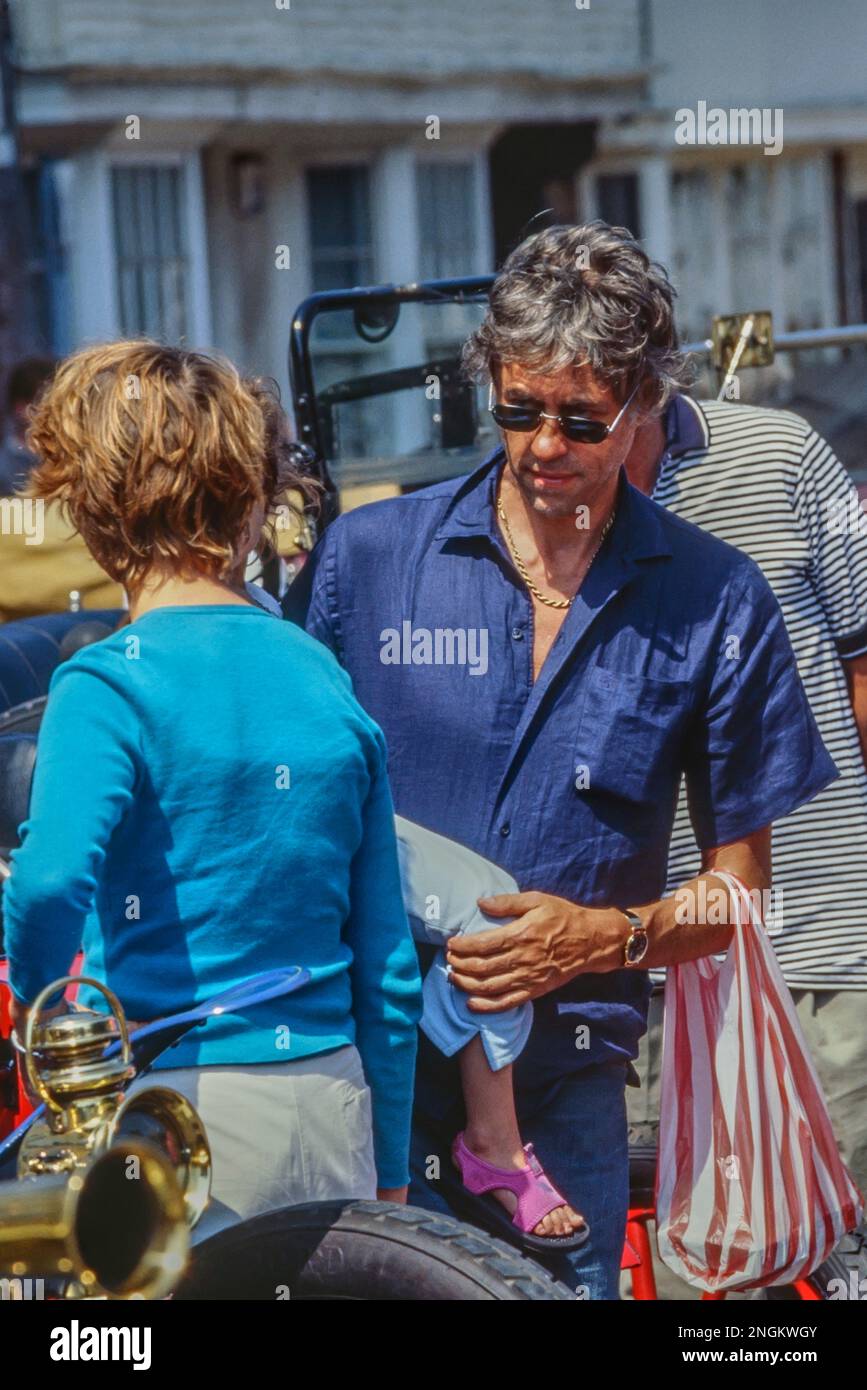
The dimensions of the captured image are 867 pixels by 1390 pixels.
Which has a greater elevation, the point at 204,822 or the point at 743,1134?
the point at 204,822

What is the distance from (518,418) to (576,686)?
0.36 metres

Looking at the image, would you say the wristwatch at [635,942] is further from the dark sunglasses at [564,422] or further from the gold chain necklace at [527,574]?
the dark sunglasses at [564,422]

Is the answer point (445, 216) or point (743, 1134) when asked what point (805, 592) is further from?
point (445, 216)

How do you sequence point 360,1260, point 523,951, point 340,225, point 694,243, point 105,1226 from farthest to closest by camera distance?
point 694,243 < point 340,225 < point 523,951 < point 360,1260 < point 105,1226

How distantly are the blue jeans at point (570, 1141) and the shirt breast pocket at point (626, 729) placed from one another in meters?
0.41

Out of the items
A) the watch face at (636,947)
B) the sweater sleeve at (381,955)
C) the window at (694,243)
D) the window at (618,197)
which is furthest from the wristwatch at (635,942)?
the window at (694,243)

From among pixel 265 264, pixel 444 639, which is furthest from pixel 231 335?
pixel 444 639

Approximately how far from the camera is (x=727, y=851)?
277 cm

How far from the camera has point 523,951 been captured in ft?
8.39

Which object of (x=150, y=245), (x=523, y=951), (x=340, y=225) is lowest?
(x=523, y=951)

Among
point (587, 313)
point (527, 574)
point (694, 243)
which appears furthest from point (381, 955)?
point (694, 243)
